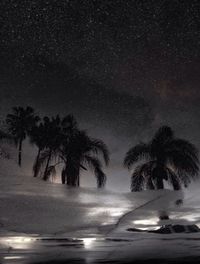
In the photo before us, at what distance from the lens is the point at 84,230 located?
17.3ft

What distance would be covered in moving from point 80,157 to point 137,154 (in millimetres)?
4353

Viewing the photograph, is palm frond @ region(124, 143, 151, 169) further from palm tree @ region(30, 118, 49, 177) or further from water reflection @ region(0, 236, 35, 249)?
water reflection @ region(0, 236, 35, 249)

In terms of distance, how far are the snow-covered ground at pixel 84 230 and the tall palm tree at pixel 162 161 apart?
Result: 1361 centimetres

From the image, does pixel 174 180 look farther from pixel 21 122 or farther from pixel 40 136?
pixel 21 122

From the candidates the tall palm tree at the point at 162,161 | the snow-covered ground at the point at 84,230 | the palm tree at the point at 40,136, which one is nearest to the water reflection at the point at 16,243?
the snow-covered ground at the point at 84,230

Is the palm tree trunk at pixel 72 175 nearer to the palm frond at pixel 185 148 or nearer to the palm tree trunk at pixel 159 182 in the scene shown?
the palm tree trunk at pixel 159 182

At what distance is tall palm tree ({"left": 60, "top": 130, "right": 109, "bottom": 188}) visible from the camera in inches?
1022

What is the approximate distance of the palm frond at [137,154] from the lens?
977 inches

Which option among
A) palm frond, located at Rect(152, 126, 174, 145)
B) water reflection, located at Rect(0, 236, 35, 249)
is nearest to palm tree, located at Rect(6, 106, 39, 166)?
palm frond, located at Rect(152, 126, 174, 145)

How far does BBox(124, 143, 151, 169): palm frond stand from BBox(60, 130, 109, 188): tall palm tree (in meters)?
1.89

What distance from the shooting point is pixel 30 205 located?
713cm

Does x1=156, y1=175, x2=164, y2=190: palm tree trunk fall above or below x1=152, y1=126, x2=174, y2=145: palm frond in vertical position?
below

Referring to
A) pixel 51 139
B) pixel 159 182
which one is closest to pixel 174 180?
pixel 159 182

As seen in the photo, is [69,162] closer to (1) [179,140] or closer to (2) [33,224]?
(1) [179,140]
